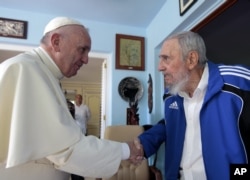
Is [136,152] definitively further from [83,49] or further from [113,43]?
[113,43]

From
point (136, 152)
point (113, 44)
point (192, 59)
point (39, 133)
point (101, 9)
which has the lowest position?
point (136, 152)

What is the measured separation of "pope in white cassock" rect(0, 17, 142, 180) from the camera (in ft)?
2.98

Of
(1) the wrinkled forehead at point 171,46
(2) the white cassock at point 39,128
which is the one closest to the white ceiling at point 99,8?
(1) the wrinkled forehead at point 171,46

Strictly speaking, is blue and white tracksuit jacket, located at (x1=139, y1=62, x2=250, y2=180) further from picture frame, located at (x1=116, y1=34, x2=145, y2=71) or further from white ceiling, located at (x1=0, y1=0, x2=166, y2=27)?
picture frame, located at (x1=116, y1=34, x2=145, y2=71)

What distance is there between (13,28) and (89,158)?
8.99ft

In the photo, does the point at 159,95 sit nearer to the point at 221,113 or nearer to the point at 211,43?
the point at 211,43

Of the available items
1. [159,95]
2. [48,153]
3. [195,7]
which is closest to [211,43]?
[195,7]

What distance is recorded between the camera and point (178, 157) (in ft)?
4.46

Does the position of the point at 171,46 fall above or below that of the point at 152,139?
above

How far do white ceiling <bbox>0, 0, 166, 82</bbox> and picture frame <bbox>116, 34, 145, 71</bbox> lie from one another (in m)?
0.24

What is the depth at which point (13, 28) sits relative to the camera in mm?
3100

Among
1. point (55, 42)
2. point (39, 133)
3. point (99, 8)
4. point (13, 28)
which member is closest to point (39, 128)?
point (39, 133)

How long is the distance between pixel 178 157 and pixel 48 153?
78 cm

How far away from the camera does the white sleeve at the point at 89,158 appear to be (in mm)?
952
